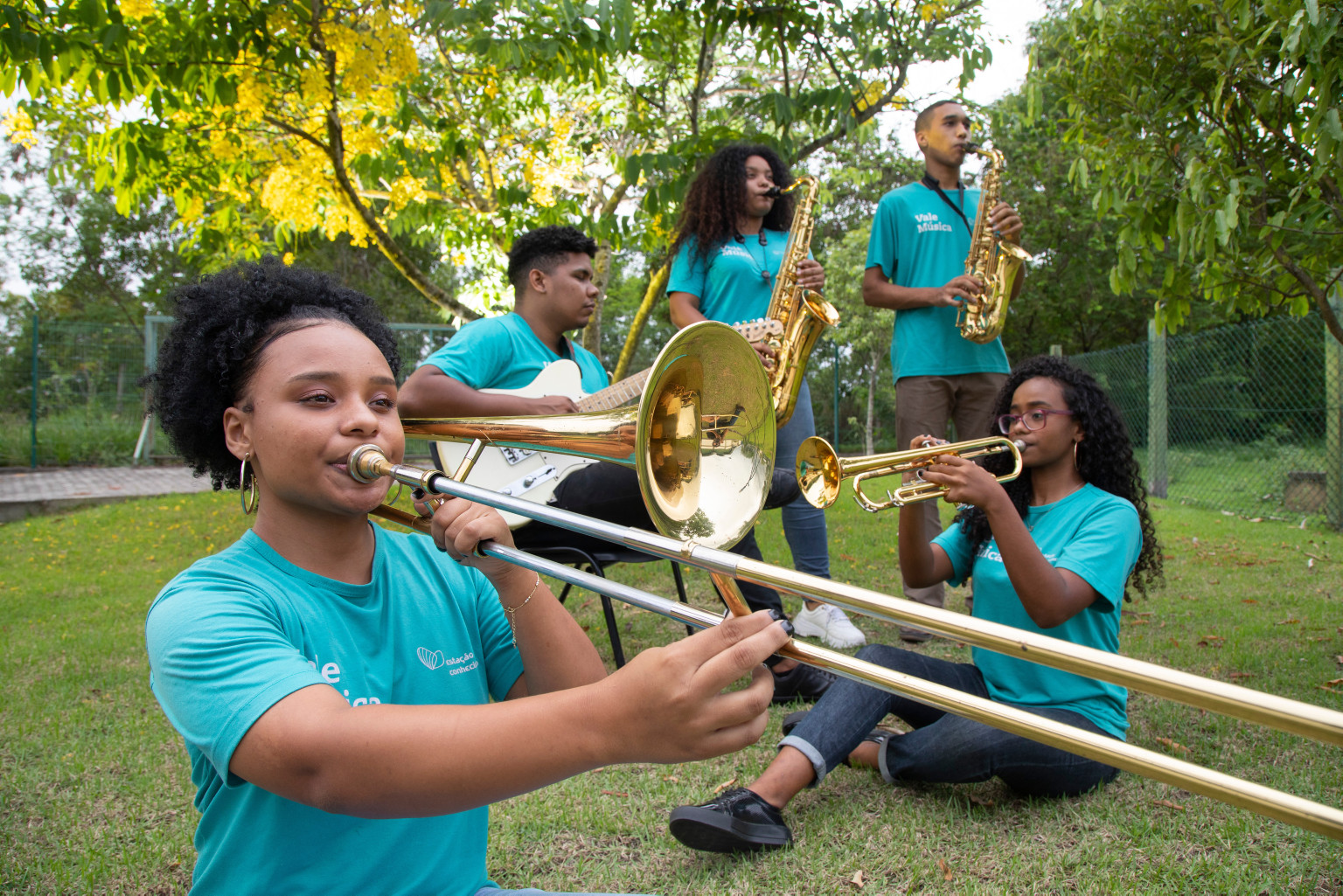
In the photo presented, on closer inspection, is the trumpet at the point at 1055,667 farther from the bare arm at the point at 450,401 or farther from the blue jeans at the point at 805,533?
the blue jeans at the point at 805,533

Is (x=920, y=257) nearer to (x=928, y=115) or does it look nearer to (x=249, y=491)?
(x=928, y=115)

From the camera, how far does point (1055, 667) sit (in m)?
0.72

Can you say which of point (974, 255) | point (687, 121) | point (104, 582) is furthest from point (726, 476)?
point (687, 121)

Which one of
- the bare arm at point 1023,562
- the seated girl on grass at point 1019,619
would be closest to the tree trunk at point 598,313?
the seated girl on grass at point 1019,619

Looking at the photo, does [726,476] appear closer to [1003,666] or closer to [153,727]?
[1003,666]

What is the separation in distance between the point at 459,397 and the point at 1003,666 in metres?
2.15

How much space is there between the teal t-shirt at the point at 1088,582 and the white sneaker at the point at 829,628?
3.68ft

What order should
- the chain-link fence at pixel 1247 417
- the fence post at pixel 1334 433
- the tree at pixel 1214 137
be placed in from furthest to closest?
1. the chain-link fence at pixel 1247 417
2. the fence post at pixel 1334 433
3. the tree at pixel 1214 137

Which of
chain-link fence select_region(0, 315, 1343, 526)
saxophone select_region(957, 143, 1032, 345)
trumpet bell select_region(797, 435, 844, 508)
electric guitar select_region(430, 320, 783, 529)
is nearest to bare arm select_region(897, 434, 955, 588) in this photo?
trumpet bell select_region(797, 435, 844, 508)

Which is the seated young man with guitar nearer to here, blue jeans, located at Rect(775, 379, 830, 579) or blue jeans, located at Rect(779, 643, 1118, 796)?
blue jeans, located at Rect(775, 379, 830, 579)

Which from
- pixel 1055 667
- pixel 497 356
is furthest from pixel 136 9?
pixel 1055 667

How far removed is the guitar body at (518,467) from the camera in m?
3.38

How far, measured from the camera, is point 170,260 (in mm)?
23812

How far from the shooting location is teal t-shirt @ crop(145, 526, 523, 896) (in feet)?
3.53
